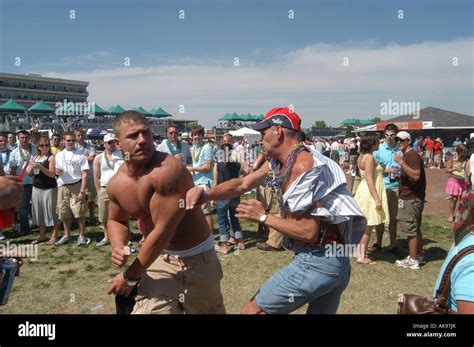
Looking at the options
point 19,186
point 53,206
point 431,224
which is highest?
point 19,186

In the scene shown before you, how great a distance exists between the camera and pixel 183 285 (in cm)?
278

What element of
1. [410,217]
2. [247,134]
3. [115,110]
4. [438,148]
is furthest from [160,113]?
[410,217]

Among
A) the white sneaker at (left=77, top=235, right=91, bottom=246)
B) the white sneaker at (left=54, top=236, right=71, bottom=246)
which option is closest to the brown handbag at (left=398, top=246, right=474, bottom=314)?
the white sneaker at (left=77, top=235, right=91, bottom=246)

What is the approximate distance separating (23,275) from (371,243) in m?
5.95

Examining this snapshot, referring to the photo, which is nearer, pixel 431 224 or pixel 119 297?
pixel 119 297

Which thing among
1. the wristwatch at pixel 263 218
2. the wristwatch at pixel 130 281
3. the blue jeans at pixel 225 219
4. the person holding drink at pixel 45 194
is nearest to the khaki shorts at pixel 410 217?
the blue jeans at pixel 225 219

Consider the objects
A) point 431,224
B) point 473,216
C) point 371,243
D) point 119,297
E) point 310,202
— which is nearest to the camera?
point 473,216

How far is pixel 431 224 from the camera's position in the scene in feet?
27.7

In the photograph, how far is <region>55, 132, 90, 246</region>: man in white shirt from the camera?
7152mm

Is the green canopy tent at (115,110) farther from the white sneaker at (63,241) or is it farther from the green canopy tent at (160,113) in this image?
the white sneaker at (63,241)

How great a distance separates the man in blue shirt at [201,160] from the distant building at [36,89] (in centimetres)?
8028

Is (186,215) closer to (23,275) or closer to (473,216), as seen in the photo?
(473,216)
